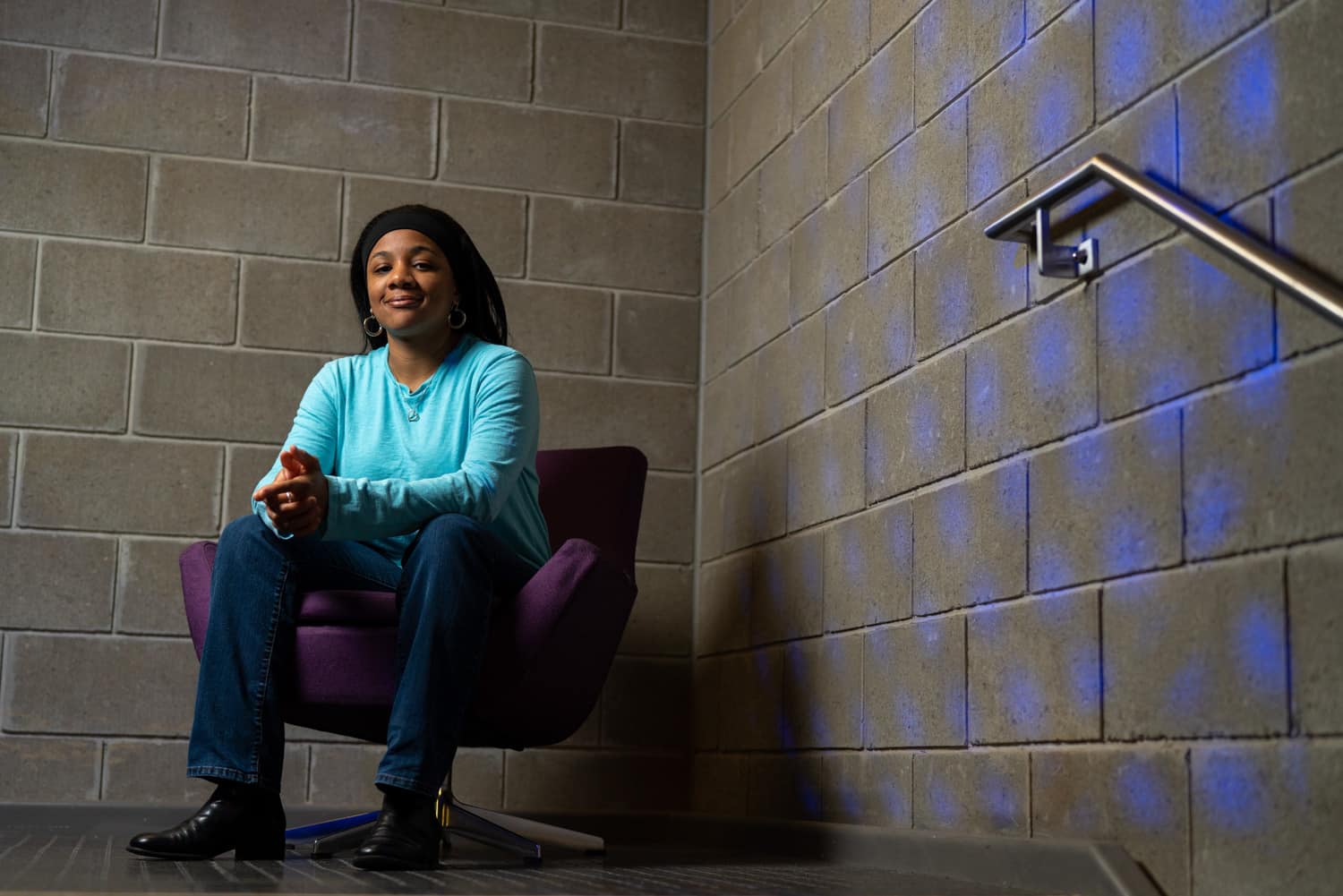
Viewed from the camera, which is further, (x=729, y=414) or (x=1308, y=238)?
(x=729, y=414)

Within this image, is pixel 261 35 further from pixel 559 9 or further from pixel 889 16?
pixel 889 16

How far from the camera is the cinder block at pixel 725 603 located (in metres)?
3.34

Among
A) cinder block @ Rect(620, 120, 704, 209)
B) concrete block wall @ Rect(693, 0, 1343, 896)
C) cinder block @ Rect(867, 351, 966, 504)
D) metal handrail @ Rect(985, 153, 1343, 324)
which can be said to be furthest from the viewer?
cinder block @ Rect(620, 120, 704, 209)

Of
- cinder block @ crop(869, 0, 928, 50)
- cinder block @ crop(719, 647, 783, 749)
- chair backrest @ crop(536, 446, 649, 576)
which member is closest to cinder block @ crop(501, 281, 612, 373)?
chair backrest @ crop(536, 446, 649, 576)

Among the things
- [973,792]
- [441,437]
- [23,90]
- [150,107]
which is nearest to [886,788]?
[973,792]

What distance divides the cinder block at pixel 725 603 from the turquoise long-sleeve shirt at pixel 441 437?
2.42ft

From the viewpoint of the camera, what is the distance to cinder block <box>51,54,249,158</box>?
3.49m

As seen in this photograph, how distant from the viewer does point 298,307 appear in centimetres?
357

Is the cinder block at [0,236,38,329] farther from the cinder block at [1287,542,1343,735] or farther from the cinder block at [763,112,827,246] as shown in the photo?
the cinder block at [1287,542,1343,735]

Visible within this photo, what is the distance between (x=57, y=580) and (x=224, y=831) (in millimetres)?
1367

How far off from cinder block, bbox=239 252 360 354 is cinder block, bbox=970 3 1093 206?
1697 millimetres

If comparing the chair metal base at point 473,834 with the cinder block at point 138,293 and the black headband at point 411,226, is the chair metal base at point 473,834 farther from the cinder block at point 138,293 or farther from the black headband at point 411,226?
the cinder block at point 138,293

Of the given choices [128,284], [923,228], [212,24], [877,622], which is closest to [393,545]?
[877,622]

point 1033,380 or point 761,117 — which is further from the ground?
point 761,117
